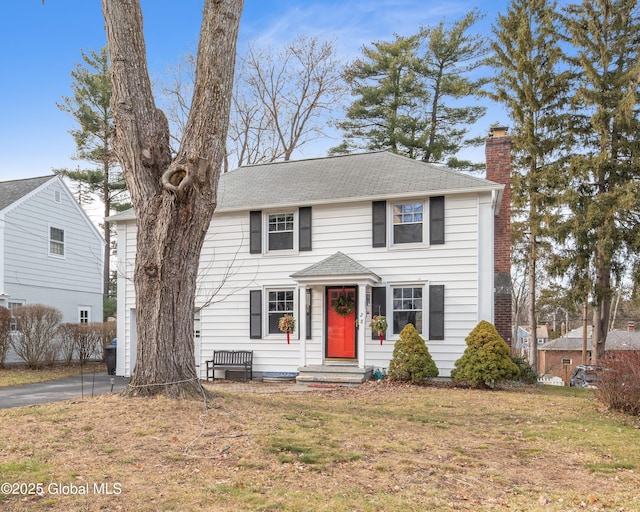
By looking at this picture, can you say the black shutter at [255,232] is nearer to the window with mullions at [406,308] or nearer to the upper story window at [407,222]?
the upper story window at [407,222]

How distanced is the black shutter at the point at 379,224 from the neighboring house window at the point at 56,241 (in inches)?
528

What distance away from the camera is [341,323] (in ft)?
42.3

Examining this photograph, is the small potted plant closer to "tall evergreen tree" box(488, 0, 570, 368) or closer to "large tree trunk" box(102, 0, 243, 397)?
"large tree trunk" box(102, 0, 243, 397)

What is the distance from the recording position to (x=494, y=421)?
736cm

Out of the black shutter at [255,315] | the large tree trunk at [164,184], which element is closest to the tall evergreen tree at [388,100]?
the black shutter at [255,315]

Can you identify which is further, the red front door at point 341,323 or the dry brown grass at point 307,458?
the red front door at point 341,323

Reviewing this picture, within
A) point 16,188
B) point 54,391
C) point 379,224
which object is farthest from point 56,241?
point 379,224

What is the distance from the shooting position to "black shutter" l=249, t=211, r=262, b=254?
1364 centimetres

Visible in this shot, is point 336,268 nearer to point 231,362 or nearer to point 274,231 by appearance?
point 274,231

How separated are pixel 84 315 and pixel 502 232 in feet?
55.3

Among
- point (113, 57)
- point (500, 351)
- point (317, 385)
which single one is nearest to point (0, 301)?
point (317, 385)

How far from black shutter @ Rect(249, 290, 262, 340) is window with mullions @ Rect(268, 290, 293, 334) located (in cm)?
29

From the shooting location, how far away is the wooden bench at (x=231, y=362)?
13156 millimetres

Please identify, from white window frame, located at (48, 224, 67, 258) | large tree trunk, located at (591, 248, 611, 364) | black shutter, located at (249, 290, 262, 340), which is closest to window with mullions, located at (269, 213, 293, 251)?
black shutter, located at (249, 290, 262, 340)
